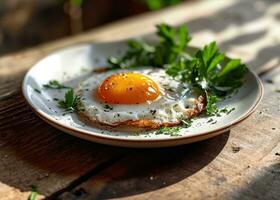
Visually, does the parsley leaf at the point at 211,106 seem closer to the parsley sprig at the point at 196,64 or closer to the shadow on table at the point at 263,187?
the parsley sprig at the point at 196,64

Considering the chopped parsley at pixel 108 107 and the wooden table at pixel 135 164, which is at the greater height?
the chopped parsley at pixel 108 107

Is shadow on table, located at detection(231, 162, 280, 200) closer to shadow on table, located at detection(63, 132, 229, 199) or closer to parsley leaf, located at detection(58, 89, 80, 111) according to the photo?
shadow on table, located at detection(63, 132, 229, 199)

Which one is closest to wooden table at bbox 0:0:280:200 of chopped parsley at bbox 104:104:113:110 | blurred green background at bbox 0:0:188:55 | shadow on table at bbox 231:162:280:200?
shadow on table at bbox 231:162:280:200

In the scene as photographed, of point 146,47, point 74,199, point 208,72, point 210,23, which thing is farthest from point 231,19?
point 74,199

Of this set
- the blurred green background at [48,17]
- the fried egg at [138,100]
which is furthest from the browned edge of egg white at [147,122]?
the blurred green background at [48,17]

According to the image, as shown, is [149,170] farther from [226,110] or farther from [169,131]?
[226,110]

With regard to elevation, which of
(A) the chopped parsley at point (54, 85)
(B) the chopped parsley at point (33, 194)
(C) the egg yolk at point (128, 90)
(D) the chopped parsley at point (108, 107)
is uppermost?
(C) the egg yolk at point (128, 90)

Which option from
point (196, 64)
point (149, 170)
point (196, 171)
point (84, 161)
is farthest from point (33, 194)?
point (196, 64)

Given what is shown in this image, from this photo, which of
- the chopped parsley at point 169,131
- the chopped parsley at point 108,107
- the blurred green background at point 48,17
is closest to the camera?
the chopped parsley at point 169,131

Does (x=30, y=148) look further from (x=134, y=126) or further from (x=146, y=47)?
(x=146, y=47)
